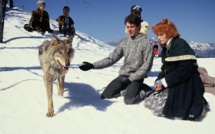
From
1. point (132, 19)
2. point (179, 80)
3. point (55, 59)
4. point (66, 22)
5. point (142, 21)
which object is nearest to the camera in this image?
point (179, 80)

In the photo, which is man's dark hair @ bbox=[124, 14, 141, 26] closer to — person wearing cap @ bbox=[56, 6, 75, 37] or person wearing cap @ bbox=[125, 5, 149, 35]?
person wearing cap @ bbox=[125, 5, 149, 35]

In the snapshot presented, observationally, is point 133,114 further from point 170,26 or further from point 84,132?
point 170,26

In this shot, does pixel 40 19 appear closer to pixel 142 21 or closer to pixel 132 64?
pixel 142 21

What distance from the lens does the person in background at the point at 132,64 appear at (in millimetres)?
5129

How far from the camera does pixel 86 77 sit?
7.26 metres

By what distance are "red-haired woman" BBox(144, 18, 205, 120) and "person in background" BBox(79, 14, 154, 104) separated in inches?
30.0

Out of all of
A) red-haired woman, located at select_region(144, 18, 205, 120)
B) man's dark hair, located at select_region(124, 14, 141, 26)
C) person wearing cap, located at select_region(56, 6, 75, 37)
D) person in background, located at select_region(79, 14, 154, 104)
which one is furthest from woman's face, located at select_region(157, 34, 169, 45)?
person wearing cap, located at select_region(56, 6, 75, 37)

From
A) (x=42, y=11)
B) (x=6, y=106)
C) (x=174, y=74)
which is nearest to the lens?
(x=174, y=74)

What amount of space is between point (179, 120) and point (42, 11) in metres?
11.7

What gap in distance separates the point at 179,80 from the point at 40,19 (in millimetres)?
11402

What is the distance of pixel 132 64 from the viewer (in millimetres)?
5379

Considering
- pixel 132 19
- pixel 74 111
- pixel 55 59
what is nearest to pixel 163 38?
pixel 132 19

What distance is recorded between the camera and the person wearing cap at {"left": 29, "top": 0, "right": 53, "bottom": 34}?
44.0 feet

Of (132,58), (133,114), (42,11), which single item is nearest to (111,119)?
(133,114)
